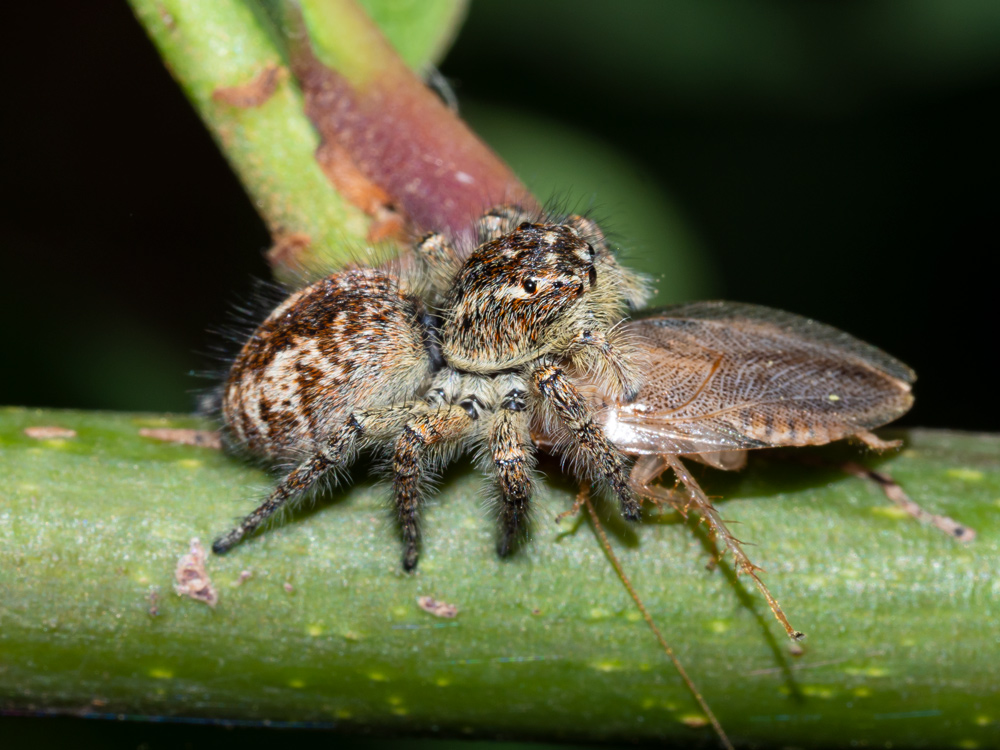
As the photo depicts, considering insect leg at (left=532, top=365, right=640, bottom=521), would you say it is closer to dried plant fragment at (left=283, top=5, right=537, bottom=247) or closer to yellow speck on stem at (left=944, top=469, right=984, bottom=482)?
dried plant fragment at (left=283, top=5, right=537, bottom=247)

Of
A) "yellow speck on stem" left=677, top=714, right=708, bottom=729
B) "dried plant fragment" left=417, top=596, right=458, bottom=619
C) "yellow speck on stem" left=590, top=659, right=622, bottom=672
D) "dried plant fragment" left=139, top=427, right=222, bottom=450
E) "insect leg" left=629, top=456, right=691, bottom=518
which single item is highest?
"insect leg" left=629, top=456, right=691, bottom=518

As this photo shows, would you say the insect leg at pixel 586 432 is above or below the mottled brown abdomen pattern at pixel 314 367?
above

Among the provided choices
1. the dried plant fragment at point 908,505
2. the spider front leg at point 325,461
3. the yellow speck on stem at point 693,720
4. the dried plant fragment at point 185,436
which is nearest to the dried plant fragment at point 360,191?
the spider front leg at point 325,461

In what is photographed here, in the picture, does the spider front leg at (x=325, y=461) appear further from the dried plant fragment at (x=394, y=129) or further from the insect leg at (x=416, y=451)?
the dried plant fragment at (x=394, y=129)

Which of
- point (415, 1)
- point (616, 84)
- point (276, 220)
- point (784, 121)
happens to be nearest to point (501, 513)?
point (276, 220)

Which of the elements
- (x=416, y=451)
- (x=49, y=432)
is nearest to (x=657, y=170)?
(x=416, y=451)

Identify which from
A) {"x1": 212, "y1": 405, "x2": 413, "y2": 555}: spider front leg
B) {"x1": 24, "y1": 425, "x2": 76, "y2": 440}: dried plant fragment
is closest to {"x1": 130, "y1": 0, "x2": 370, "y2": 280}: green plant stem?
{"x1": 212, "y1": 405, "x2": 413, "y2": 555}: spider front leg
